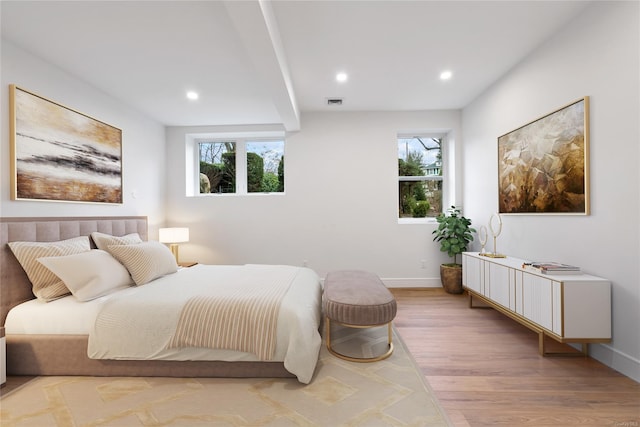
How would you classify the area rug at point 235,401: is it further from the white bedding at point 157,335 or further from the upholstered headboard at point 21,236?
the upholstered headboard at point 21,236

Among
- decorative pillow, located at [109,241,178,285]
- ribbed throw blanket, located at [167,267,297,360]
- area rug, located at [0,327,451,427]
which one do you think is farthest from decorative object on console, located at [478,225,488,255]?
decorative pillow, located at [109,241,178,285]

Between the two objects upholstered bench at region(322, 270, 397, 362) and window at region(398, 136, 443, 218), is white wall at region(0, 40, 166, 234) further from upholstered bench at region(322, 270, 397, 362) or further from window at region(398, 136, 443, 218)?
window at region(398, 136, 443, 218)

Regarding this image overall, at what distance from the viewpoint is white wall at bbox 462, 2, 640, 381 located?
6.21 ft

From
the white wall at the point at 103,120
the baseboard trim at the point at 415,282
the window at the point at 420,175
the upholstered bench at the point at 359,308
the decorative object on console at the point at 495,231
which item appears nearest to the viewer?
the upholstered bench at the point at 359,308

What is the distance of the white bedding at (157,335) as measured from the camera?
6.08ft

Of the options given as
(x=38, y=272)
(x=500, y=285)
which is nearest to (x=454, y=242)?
(x=500, y=285)

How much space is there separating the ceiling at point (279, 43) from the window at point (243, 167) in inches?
46.5

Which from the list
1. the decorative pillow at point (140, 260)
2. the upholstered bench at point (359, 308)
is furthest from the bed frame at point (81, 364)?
the decorative pillow at point (140, 260)

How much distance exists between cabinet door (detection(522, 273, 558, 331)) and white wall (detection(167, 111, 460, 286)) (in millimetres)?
1913

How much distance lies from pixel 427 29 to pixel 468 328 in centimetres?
279

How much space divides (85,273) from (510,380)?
3204 mm

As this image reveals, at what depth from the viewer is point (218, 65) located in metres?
2.79

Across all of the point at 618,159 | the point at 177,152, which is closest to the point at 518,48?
the point at 618,159

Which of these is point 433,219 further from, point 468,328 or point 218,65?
point 218,65
